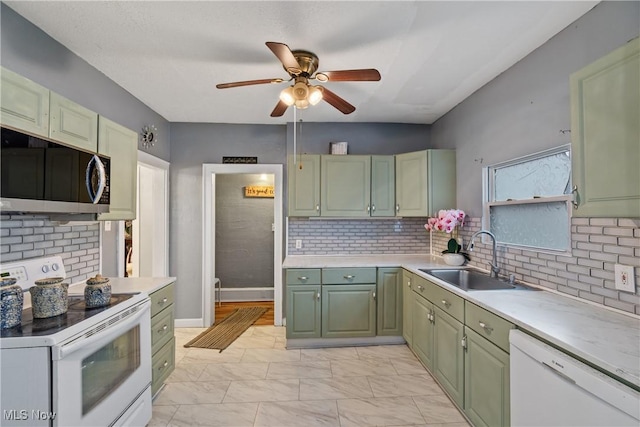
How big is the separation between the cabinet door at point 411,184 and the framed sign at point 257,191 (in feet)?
7.42

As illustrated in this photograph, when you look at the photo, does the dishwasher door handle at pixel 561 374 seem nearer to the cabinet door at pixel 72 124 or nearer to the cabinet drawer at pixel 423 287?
the cabinet drawer at pixel 423 287

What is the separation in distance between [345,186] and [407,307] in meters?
1.44

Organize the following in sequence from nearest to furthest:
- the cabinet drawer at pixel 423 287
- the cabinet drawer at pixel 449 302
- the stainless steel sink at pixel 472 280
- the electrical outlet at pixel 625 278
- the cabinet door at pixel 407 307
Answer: the electrical outlet at pixel 625 278, the cabinet drawer at pixel 449 302, the stainless steel sink at pixel 472 280, the cabinet drawer at pixel 423 287, the cabinet door at pixel 407 307

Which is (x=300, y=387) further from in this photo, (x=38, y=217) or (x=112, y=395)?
(x=38, y=217)

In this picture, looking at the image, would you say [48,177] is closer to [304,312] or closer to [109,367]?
[109,367]

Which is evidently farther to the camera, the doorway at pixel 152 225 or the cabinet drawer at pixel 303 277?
the doorway at pixel 152 225

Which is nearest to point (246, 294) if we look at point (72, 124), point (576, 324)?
point (72, 124)

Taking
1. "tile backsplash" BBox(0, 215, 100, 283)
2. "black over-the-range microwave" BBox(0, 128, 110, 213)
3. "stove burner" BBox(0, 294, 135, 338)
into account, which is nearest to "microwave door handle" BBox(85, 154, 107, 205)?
"black over-the-range microwave" BBox(0, 128, 110, 213)

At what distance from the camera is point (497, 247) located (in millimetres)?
2395

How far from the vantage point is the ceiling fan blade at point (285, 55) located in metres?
1.47

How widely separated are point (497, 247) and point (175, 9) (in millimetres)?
2793

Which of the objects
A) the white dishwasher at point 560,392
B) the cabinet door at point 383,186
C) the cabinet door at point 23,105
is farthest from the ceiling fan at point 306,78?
the white dishwasher at point 560,392

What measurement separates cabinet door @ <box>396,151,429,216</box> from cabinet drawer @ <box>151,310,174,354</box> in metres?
2.50

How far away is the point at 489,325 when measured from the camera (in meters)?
1.58
